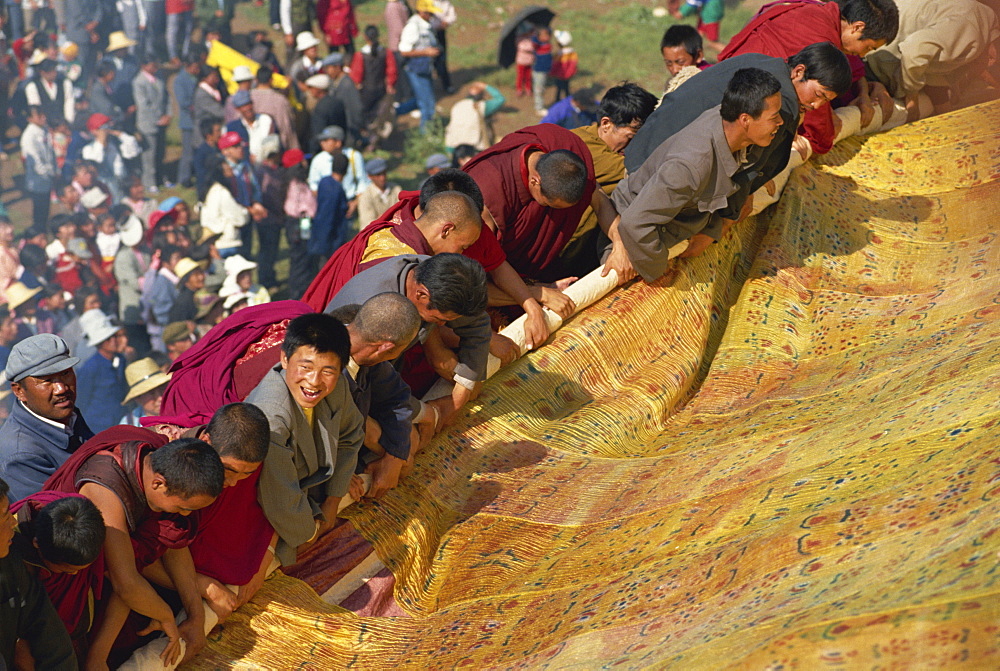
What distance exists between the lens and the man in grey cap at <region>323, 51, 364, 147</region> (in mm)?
12914

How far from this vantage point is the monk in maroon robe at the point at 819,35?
569cm

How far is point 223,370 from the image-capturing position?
3.54 m

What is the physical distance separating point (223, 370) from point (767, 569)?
179 cm

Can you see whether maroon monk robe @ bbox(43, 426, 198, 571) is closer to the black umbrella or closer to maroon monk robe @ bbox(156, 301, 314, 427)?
maroon monk robe @ bbox(156, 301, 314, 427)

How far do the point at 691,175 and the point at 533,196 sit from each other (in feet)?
2.21

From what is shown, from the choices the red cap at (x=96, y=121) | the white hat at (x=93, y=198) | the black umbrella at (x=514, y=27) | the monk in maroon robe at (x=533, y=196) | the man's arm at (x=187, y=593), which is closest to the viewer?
the man's arm at (x=187, y=593)

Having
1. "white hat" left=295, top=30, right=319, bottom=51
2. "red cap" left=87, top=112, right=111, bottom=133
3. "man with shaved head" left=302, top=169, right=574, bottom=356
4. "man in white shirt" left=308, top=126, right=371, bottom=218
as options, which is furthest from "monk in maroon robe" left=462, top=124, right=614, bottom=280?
"white hat" left=295, top=30, right=319, bottom=51

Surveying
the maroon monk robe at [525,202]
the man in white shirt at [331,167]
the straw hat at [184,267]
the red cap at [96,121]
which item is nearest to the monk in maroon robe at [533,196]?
the maroon monk robe at [525,202]

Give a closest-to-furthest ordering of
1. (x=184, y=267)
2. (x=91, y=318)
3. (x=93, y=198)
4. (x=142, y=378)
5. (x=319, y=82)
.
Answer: (x=142, y=378)
(x=91, y=318)
(x=184, y=267)
(x=93, y=198)
(x=319, y=82)

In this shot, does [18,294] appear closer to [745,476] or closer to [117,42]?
[117,42]

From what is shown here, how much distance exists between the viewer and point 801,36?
5.95 m

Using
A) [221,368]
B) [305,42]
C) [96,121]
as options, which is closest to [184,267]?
[96,121]

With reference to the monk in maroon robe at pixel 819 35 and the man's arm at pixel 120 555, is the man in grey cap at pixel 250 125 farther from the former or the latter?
the man's arm at pixel 120 555

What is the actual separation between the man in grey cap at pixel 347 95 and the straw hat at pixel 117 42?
2381 millimetres
